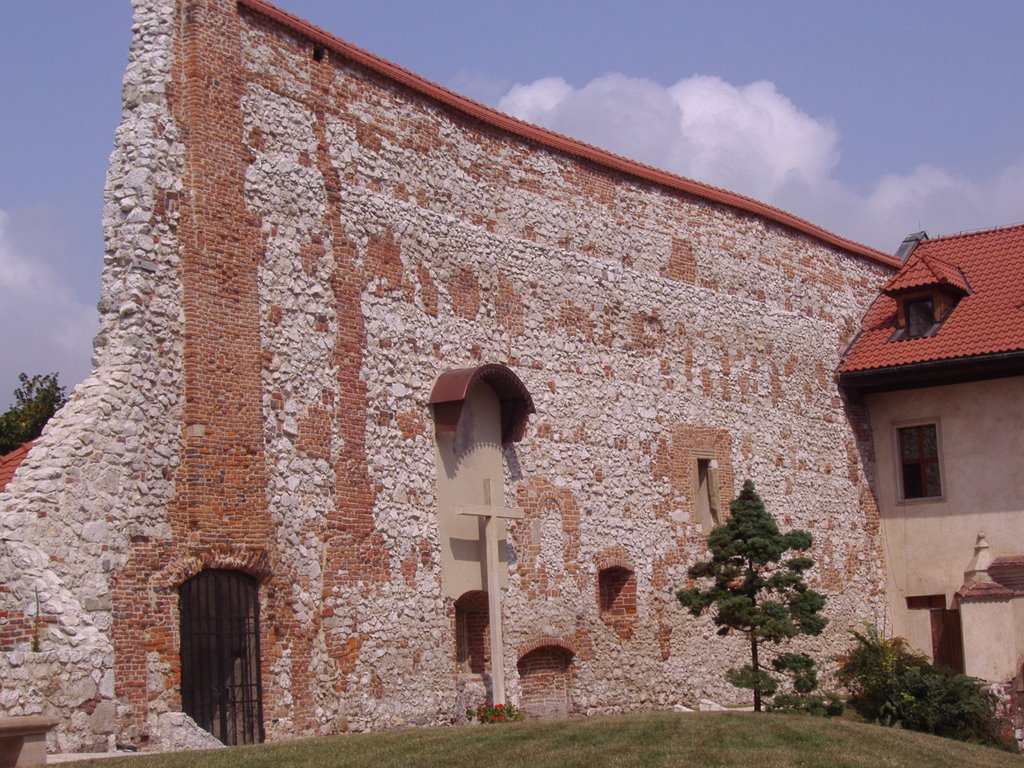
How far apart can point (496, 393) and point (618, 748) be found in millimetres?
7209

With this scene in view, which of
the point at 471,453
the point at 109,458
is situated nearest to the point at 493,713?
the point at 471,453

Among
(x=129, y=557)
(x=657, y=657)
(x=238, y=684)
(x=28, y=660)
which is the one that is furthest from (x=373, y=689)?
(x=657, y=657)

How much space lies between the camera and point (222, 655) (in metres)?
15.4

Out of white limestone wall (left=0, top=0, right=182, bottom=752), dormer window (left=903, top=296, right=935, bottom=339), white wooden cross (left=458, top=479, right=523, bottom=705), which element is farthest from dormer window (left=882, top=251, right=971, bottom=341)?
white limestone wall (left=0, top=0, right=182, bottom=752)

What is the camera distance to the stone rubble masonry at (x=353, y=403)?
14430 millimetres

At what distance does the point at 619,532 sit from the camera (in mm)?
21609

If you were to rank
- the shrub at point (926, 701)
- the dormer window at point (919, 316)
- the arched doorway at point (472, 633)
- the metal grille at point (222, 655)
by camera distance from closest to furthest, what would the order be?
1. the metal grille at point (222, 655)
2. the arched doorway at point (472, 633)
3. the shrub at point (926, 701)
4. the dormer window at point (919, 316)

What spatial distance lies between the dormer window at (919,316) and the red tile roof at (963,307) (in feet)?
0.99

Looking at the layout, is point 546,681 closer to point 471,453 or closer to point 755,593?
point 755,593

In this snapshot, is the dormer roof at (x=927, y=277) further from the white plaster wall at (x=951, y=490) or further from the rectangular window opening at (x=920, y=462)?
the rectangular window opening at (x=920, y=462)

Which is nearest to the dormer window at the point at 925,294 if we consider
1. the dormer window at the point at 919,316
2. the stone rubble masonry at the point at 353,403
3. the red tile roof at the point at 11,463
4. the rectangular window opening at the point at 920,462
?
the dormer window at the point at 919,316

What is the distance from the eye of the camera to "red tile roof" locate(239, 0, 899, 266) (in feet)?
58.7

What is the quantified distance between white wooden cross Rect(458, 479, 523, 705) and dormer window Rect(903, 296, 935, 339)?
11553mm

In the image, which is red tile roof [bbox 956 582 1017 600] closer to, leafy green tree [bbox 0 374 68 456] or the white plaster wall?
the white plaster wall
